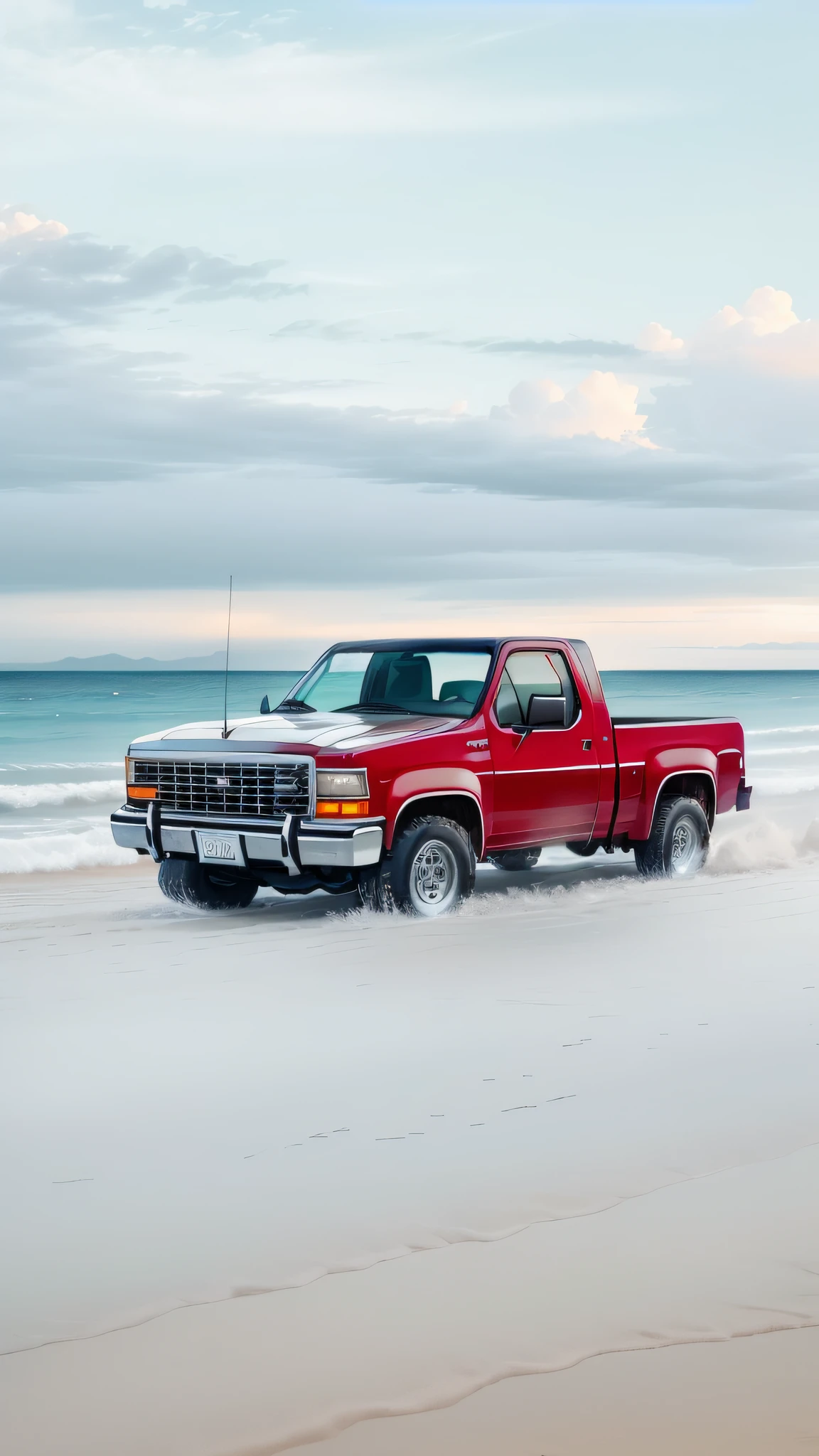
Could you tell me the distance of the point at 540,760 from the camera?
1066cm

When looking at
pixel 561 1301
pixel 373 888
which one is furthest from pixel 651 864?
pixel 561 1301

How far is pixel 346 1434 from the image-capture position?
10.2ft

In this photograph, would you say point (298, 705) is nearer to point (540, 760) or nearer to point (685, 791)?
point (540, 760)

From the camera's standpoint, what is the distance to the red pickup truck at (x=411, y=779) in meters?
9.52

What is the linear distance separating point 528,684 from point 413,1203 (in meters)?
6.70

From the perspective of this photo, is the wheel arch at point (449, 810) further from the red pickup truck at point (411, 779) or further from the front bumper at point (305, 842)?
the front bumper at point (305, 842)

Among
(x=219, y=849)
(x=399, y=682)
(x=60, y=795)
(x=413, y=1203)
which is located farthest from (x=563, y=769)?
(x=60, y=795)

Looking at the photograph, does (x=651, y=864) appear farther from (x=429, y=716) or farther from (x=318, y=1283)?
(x=318, y=1283)

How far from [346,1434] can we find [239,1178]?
161 cm

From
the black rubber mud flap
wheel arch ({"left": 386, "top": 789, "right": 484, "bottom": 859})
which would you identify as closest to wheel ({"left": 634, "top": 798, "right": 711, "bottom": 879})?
wheel arch ({"left": 386, "top": 789, "right": 484, "bottom": 859})

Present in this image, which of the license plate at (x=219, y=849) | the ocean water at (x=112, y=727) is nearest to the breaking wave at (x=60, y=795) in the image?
the ocean water at (x=112, y=727)

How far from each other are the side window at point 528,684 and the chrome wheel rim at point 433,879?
1106 millimetres

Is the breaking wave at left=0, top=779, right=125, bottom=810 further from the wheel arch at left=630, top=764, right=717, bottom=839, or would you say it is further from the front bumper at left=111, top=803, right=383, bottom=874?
the front bumper at left=111, top=803, right=383, bottom=874

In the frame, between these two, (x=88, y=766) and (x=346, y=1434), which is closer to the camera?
(x=346, y=1434)
